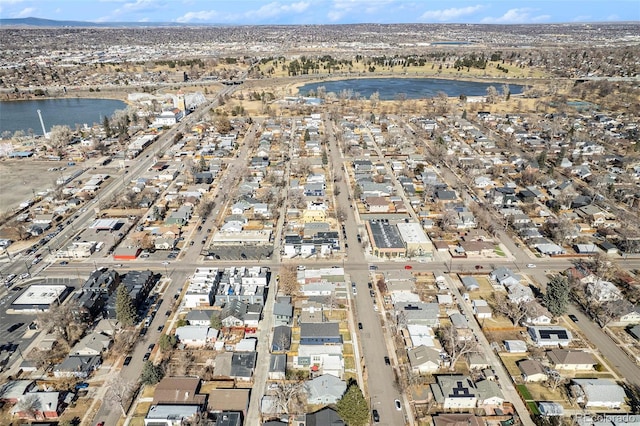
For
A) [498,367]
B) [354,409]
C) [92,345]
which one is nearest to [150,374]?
[92,345]

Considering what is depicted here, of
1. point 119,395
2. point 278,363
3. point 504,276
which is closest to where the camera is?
point 119,395

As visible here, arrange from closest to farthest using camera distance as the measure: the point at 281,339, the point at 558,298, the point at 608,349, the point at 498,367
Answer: the point at 498,367 < the point at 281,339 < the point at 608,349 < the point at 558,298

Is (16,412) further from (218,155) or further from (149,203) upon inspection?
(218,155)

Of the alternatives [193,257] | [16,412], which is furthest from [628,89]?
[16,412]

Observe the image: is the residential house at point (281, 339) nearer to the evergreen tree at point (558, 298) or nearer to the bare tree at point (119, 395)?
the bare tree at point (119, 395)

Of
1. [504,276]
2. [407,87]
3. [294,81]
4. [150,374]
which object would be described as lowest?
[150,374]

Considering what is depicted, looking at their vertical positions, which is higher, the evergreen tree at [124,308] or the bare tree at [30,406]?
the evergreen tree at [124,308]

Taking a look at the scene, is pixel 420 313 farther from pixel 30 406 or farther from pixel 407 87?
pixel 407 87

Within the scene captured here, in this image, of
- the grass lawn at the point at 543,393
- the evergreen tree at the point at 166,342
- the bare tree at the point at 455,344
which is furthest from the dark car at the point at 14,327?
the grass lawn at the point at 543,393
